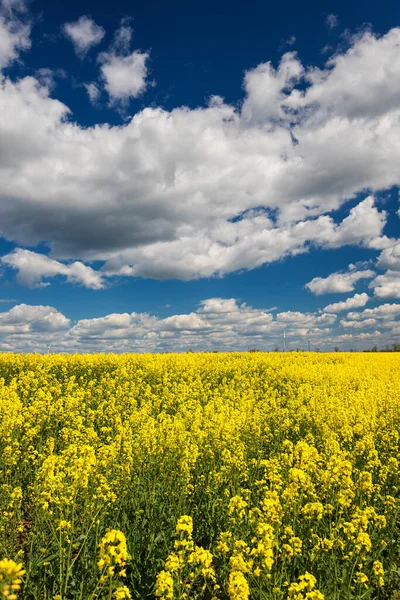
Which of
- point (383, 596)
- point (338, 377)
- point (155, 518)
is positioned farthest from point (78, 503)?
point (338, 377)

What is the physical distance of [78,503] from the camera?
22.0ft

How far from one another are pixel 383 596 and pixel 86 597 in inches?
142

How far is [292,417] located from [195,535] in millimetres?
6625

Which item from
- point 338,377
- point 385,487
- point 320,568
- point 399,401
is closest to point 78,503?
point 320,568

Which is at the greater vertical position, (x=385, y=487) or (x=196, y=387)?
(x=196, y=387)

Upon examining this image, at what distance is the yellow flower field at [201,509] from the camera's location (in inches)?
166

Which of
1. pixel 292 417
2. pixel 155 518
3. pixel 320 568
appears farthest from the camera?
pixel 292 417

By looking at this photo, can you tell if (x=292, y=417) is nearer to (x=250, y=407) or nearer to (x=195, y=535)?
(x=250, y=407)

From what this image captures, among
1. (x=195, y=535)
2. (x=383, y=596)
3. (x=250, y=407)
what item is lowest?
(x=383, y=596)

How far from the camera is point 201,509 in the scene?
6.30 metres

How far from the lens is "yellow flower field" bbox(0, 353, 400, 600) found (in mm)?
4207

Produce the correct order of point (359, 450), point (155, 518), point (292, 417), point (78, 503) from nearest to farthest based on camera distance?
point (155, 518) < point (78, 503) < point (359, 450) < point (292, 417)

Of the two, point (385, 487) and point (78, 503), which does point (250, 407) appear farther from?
point (78, 503)

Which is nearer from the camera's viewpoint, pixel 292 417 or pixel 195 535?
pixel 195 535
